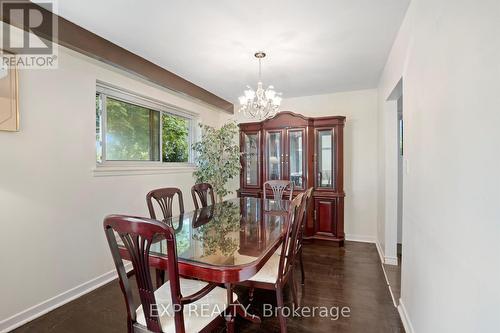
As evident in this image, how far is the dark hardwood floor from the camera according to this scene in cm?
188

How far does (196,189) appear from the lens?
2756mm

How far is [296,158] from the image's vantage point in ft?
13.2

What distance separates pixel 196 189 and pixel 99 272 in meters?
1.34

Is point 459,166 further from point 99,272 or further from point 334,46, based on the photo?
point 99,272

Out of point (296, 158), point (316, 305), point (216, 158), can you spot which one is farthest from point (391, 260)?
point (216, 158)

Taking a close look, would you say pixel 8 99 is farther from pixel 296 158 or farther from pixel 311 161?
pixel 311 161

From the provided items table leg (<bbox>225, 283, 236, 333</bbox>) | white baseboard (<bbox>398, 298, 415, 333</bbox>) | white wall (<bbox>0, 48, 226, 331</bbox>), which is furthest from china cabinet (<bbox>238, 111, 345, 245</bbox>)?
table leg (<bbox>225, 283, 236, 333</bbox>)

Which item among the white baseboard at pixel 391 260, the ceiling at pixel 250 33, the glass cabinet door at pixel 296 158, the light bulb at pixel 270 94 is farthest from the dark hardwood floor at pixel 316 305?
the ceiling at pixel 250 33

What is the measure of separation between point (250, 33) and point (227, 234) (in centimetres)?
181

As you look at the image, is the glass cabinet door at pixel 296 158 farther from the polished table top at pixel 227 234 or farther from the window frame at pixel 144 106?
the window frame at pixel 144 106

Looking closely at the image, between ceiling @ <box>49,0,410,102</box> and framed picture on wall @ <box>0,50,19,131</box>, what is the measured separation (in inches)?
24.7

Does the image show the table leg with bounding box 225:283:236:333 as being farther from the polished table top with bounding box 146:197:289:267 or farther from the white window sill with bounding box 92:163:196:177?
the white window sill with bounding box 92:163:196:177

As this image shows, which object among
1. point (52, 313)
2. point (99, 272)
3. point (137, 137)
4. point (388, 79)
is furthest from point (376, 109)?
point (52, 313)

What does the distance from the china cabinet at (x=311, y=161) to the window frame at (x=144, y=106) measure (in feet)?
3.70
